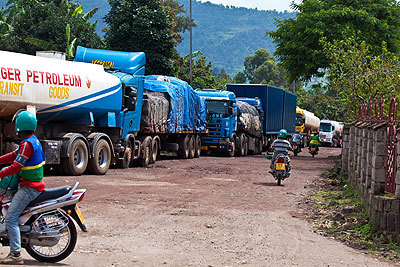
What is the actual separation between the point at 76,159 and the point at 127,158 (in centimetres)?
392

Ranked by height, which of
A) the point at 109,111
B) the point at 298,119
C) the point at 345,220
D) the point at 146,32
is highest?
the point at 146,32

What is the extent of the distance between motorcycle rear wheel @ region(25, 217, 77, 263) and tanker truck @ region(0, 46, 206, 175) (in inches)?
311

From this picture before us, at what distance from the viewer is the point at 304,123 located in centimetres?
5991

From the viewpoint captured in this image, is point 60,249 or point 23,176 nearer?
point 23,176

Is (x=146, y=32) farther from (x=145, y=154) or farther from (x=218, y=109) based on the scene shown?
(x=145, y=154)

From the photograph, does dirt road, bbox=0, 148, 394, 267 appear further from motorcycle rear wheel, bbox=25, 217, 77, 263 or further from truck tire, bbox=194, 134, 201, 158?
truck tire, bbox=194, 134, 201, 158

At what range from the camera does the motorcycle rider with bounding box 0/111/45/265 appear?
6871 millimetres

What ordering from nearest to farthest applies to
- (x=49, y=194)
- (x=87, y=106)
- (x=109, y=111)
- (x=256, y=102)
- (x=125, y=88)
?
(x=49, y=194)
(x=87, y=106)
(x=109, y=111)
(x=125, y=88)
(x=256, y=102)

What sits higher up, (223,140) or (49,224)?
(223,140)

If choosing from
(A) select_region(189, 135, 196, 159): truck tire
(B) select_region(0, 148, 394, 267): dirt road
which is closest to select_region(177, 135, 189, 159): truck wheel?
(A) select_region(189, 135, 196, 159): truck tire

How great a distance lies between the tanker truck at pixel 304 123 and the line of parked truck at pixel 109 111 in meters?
24.1

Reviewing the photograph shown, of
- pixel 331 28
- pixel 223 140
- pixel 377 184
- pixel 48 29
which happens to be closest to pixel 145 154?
pixel 223 140

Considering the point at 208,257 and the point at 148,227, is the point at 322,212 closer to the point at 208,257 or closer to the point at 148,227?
the point at 148,227

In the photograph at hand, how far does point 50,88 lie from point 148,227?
24.5ft
